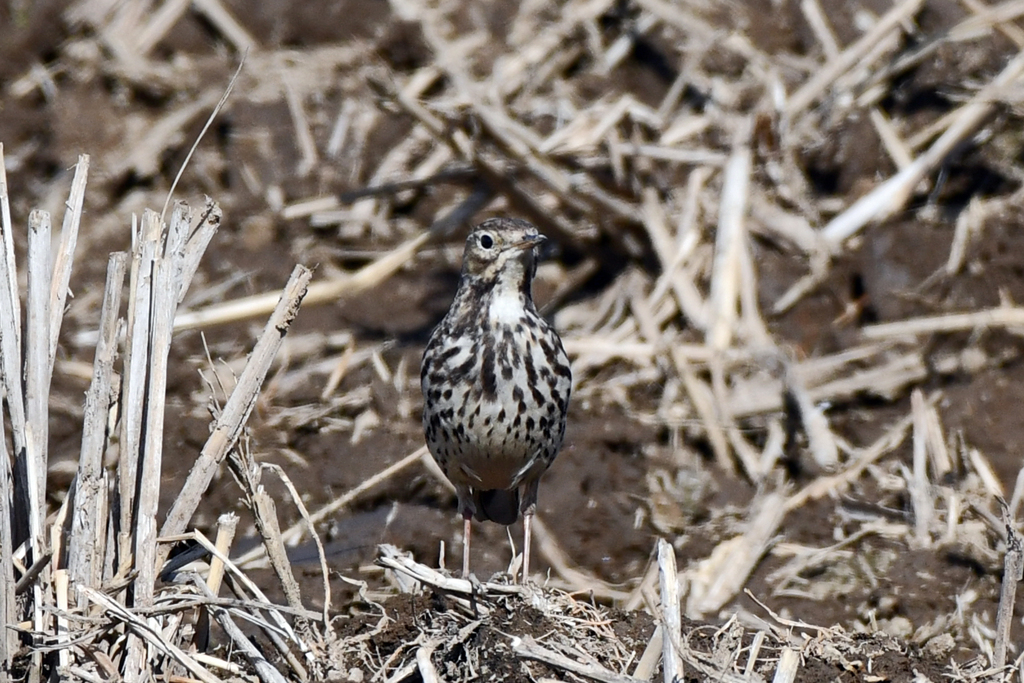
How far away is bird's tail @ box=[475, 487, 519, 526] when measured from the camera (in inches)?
276

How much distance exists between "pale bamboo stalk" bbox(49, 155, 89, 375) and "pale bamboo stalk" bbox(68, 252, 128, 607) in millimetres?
159

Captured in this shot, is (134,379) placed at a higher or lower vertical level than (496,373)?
higher

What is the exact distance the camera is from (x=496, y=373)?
20.3ft

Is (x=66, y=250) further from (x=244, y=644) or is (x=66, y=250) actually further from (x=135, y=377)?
(x=244, y=644)

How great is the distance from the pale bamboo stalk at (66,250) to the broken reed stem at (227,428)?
0.64 m

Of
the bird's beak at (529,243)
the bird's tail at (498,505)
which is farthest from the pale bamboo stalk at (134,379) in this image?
the bird's tail at (498,505)

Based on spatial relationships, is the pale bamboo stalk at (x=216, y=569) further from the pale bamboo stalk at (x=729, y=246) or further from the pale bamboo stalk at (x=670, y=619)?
the pale bamboo stalk at (x=729, y=246)

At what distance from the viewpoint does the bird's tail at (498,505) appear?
7.01 meters

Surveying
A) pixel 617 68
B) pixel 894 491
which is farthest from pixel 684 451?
pixel 617 68

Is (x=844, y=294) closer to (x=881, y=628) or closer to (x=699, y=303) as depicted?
(x=699, y=303)

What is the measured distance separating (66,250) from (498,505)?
2.56 metres

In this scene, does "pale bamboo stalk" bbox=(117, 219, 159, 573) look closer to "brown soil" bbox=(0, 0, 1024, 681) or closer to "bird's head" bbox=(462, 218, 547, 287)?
"brown soil" bbox=(0, 0, 1024, 681)

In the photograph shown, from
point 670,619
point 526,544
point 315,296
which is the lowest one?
point 526,544

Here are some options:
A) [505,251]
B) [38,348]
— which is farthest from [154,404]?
[505,251]
